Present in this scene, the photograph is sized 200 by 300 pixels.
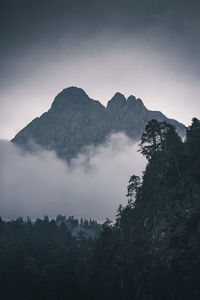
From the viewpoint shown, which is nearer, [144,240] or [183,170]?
[144,240]

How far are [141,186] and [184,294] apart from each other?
27.5 meters

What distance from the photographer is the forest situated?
141 ft

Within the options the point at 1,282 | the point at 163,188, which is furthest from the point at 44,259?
the point at 163,188

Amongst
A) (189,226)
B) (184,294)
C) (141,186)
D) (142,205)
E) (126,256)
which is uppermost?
(141,186)

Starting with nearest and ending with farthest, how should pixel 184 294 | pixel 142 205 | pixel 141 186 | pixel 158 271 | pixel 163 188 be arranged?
pixel 184 294 < pixel 158 271 < pixel 163 188 < pixel 142 205 < pixel 141 186

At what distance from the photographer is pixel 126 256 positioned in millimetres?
53000

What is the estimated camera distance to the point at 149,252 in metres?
49.7

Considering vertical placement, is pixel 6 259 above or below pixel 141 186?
below

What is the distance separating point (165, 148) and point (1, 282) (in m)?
39.0

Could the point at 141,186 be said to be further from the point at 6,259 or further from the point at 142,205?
the point at 6,259

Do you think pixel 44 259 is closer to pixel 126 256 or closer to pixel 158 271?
pixel 126 256

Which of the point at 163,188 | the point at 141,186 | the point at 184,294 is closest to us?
the point at 184,294

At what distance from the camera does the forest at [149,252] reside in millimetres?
43062

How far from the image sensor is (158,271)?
4444cm
